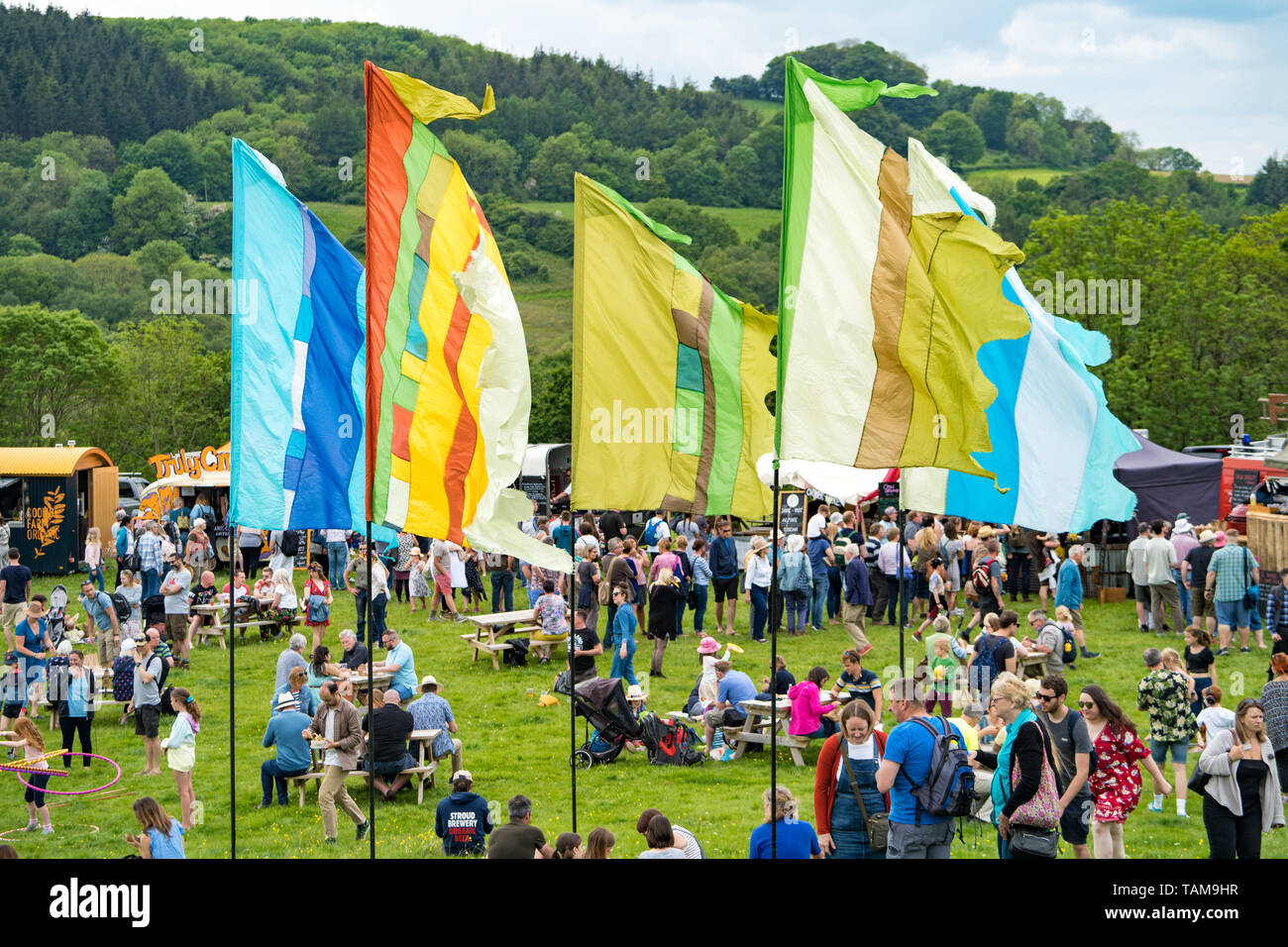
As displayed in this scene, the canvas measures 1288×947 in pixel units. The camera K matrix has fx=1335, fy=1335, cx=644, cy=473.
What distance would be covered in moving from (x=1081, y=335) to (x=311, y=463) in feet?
26.1

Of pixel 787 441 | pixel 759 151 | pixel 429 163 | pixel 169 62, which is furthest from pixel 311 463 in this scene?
pixel 169 62

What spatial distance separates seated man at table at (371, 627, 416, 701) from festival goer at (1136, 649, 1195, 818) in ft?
26.3

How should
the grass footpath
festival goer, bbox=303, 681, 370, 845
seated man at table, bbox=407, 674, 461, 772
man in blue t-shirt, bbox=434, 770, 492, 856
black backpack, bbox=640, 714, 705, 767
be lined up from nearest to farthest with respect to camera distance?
man in blue t-shirt, bbox=434, 770, 492, 856
the grass footpath
festival goer, bbox=303, 681, 370, 845
seated man at table, bbox=407, 674, 461, 772
black backpack, bbox=640, 714, 705, 767

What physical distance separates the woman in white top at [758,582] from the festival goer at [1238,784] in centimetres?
1062

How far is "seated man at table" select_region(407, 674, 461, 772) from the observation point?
46.6ft

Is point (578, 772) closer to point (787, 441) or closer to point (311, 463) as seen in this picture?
point (311, 463)

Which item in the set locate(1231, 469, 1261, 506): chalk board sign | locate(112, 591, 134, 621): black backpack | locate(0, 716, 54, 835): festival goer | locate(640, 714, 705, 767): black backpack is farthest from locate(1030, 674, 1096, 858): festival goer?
locate(1231, 469, 1261, 506): chalk board sign

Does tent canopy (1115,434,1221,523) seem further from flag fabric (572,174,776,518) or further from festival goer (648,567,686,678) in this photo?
flag fabric (572,174,776,518)

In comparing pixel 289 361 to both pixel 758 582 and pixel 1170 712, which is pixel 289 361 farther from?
pixel 758 582

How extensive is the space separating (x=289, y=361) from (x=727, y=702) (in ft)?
23.1

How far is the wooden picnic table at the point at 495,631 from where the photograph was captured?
20000 mm

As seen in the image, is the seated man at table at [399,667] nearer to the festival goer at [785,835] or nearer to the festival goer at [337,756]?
the festival goer at [337,756]

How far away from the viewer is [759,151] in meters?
136

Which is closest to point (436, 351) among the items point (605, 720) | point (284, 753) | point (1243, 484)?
point (284, 753)
